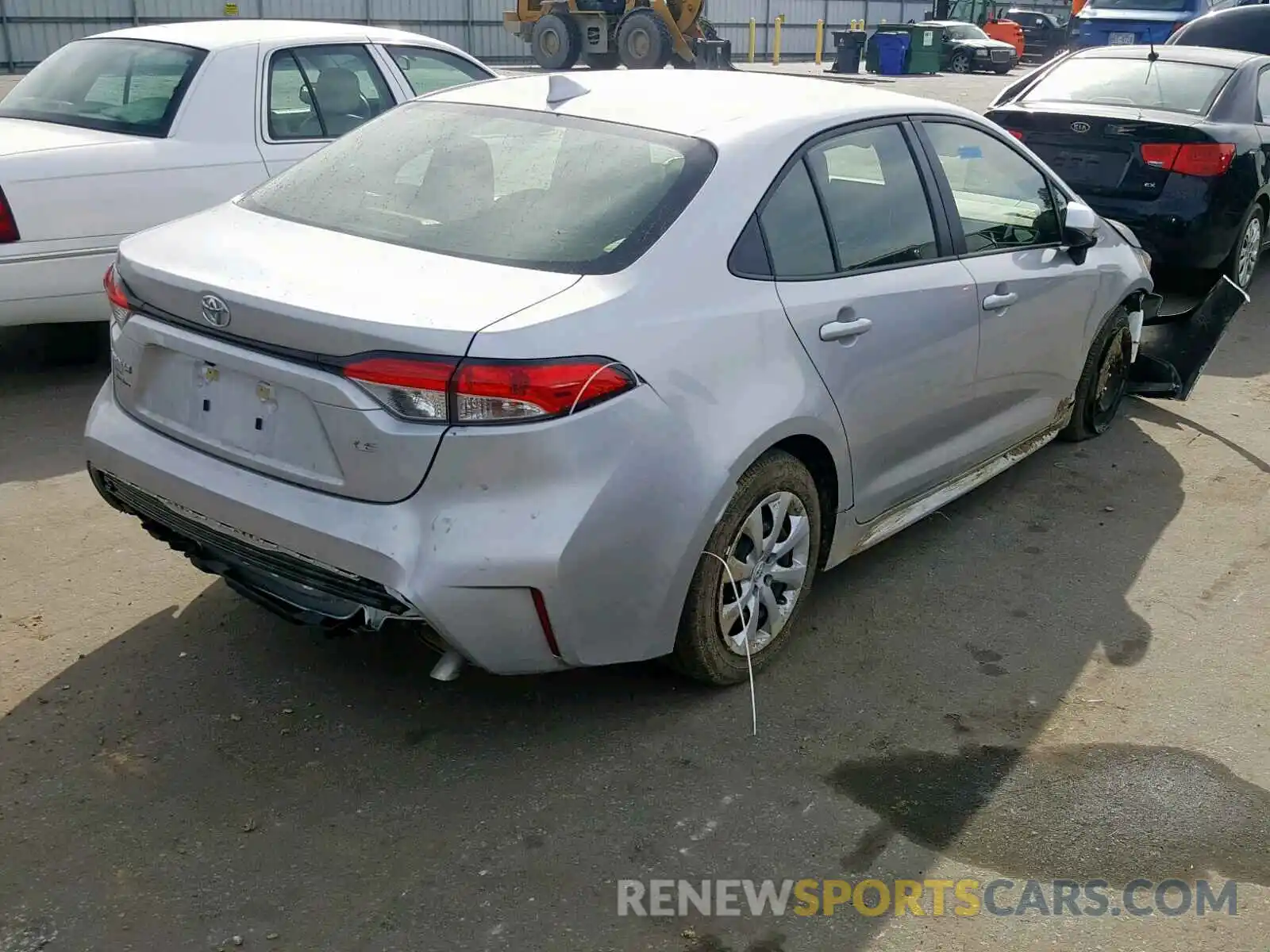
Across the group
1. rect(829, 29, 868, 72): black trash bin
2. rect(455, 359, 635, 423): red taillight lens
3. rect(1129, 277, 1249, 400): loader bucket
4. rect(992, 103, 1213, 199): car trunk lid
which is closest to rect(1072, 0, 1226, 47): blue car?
rect(992, 103, 1213, 199): car trunk lid

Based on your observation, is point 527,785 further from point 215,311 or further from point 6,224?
point 6,224

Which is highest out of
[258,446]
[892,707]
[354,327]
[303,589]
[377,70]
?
[377,70]

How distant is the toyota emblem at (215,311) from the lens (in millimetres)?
3035

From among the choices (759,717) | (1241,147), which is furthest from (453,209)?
(1241,147)

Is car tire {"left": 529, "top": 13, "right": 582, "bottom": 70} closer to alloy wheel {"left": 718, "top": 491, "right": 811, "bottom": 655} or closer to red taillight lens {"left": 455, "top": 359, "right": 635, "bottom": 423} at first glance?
alloy wheel {"left": 718, "top": 491, "right": 811, "bottom": 655}

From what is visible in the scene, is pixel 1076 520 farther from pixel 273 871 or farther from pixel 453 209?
pixel 273 871

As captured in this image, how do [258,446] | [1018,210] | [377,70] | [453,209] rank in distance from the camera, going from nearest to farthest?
[258,446] < [453,209] < [1018,210] < [377,70]

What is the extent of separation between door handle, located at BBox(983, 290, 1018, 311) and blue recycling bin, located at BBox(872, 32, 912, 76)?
1213 inches

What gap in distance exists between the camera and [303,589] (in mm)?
3096

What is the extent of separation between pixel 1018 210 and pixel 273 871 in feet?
11.5

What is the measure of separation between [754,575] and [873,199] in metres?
1.28

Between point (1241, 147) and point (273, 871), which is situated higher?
point (1241, 147)

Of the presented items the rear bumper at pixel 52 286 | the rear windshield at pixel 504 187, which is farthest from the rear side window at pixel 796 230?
the rear bumper at pixel 52 286

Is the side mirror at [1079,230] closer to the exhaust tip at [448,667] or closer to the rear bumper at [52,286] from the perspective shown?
the exhaust tip at [448,667]
